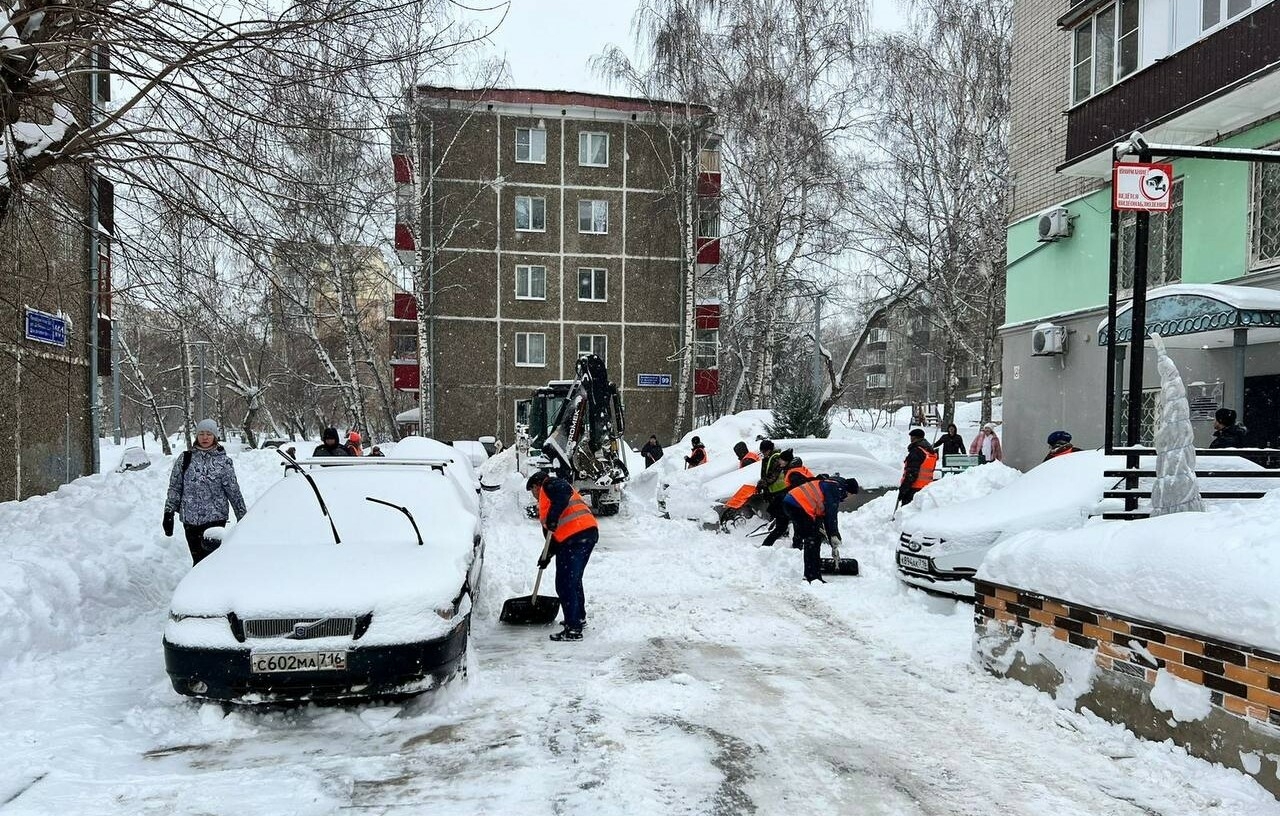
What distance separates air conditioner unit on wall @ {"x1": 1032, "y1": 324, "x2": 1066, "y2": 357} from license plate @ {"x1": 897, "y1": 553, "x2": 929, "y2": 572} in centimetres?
932

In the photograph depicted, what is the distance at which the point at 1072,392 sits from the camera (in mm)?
15320

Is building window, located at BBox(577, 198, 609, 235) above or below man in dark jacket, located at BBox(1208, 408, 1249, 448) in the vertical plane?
above

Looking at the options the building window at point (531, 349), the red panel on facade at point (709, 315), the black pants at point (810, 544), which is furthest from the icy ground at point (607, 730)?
the building window at point (531, 349)

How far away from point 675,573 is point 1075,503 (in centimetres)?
403

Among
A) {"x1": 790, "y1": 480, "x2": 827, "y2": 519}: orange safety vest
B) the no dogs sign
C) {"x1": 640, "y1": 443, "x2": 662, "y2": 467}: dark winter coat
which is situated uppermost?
the no dogs sign

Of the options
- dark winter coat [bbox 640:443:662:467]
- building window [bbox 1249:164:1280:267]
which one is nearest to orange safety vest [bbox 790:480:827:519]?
building window [bbox 1249:164:1280:267]

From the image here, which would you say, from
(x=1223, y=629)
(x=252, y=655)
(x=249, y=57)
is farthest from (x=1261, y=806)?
(x=249, y=57)

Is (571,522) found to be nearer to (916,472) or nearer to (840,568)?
(840,568)

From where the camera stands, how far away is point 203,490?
7598 mm

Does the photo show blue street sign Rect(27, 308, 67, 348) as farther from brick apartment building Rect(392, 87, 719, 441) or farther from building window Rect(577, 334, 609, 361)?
building window Rect(577, 334, 609, 361)

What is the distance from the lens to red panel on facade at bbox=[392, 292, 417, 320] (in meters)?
27.9

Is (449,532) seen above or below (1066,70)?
below

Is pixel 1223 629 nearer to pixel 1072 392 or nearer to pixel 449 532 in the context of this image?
pixel 449 532

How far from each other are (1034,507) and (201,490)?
24.0 ft
